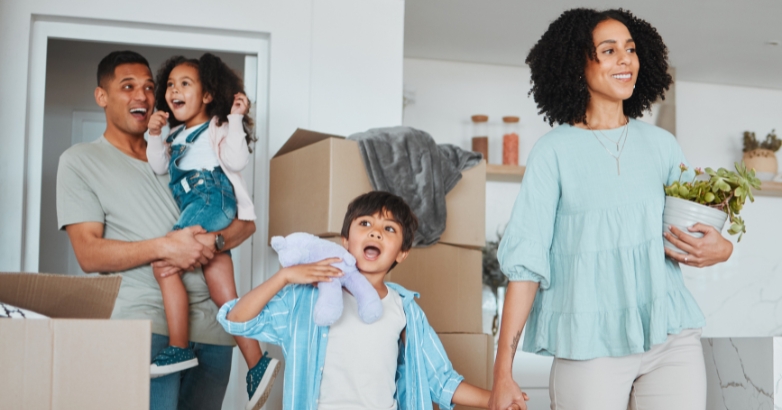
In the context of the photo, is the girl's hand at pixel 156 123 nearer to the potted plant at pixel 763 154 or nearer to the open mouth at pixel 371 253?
the open mouth at pixel 371 253

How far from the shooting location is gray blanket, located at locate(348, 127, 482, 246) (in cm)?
209

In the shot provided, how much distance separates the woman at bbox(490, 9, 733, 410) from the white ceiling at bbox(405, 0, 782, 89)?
1901mm

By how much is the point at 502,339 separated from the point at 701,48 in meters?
A: 3.13

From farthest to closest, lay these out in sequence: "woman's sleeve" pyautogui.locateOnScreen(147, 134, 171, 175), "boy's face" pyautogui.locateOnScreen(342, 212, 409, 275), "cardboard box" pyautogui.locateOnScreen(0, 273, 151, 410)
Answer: "woman's sleeve" pyautogui.locateOnScreen(147, 134, 171, 175), "boy's face" pyautogui.locateOnScreen(342, 212, 409, 275), "cardboard box" pyautogui.locateOnScreen(0, 273, 151, 410)

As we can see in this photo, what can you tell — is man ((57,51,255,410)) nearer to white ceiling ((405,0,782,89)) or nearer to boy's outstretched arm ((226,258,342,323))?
boy's outstretched arm ((226,258,342,323))

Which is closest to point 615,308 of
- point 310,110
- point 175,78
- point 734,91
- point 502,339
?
point 502,339

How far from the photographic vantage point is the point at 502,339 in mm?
1433

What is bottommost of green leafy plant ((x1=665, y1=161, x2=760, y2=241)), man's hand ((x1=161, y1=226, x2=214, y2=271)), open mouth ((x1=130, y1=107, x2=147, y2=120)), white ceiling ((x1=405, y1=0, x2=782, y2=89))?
man's hand ((x1=161, y1=226, x2=214, y2=271))

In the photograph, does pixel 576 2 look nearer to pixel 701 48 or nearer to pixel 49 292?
pixel 701 48

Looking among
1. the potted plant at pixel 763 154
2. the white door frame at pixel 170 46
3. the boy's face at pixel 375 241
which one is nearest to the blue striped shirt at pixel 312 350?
the boy's face at pixel 375 241

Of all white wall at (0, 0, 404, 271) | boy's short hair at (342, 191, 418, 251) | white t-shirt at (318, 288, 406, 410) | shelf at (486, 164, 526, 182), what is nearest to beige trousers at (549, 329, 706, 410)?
white t-shirt at (318, 288, 406, 410)

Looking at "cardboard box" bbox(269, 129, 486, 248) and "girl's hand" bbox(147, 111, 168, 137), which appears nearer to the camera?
"girl's hand" bbox(147, 111, 168, 137)

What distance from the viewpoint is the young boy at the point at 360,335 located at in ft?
4.86

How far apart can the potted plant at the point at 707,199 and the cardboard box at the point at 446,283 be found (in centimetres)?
89
